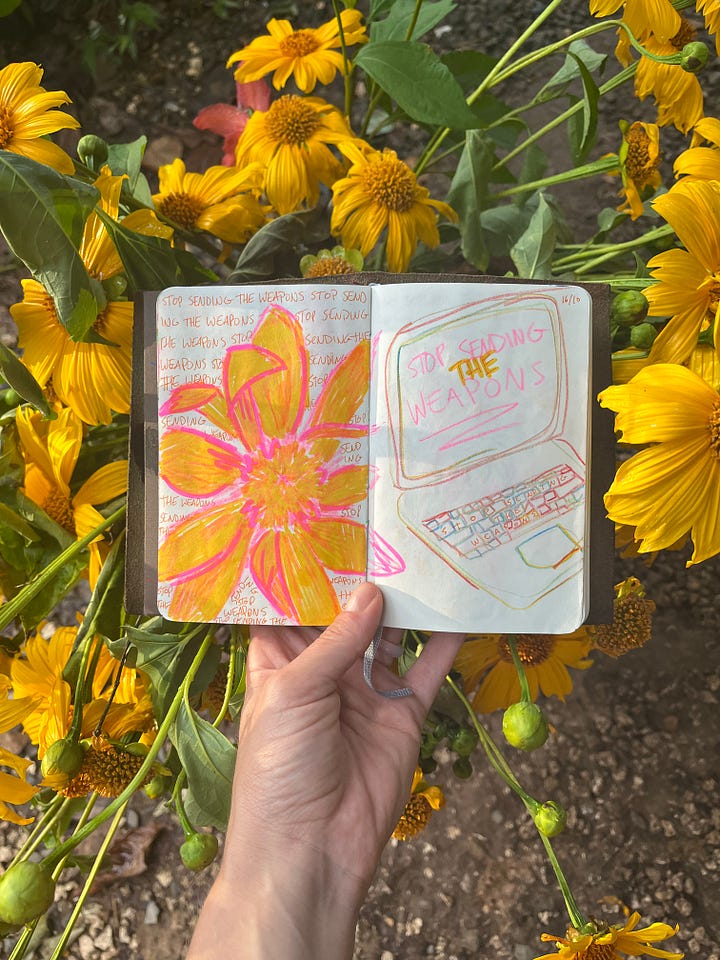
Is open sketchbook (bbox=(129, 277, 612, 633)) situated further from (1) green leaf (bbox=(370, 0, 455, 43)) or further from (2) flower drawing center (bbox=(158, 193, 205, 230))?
(1) green leaf (bbox=(370, 0, 455, 43))

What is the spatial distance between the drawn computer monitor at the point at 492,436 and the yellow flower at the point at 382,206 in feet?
0.65

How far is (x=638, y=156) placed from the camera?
816mm

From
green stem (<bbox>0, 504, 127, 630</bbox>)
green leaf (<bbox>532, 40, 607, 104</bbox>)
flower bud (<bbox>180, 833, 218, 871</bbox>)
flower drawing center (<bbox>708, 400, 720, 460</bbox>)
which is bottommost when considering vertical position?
flower bud (<bbox>180, 833, 218, 871</bbox>)

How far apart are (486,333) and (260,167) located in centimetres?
38

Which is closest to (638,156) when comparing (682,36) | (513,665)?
(682,36)

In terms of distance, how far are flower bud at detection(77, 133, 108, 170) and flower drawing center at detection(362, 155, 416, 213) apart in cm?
27

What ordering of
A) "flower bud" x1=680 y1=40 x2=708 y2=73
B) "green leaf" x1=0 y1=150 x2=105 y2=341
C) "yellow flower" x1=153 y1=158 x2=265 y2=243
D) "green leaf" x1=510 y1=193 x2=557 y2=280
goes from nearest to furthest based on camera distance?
"green leaf" x1=0 y1=150 x2=105 y2=341 → "flower bud" x1=680 y1=40 x2=708 y2=73 → "green leaf" x1=510 y1=193 x2=557 y2=280 → "yellow flower" x1=153 y1=158 x2=265 y2=243

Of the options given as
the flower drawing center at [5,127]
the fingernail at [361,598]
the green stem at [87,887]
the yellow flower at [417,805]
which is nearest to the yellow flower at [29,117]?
the flower drawing center at [5,127]

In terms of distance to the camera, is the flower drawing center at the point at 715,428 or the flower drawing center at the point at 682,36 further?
the flower drawing center at the point at 682,36

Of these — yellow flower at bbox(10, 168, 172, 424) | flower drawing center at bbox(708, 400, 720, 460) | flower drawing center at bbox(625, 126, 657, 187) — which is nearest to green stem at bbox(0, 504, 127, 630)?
yellow flower at bbox(10, 168, 172, 424)

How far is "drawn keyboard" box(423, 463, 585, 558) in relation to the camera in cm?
71

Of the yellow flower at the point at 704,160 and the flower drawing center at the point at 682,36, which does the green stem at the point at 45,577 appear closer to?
the yellow flower at the point at 704,160

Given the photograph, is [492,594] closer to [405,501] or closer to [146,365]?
[405,501]

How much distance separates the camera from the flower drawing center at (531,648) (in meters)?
0.89
